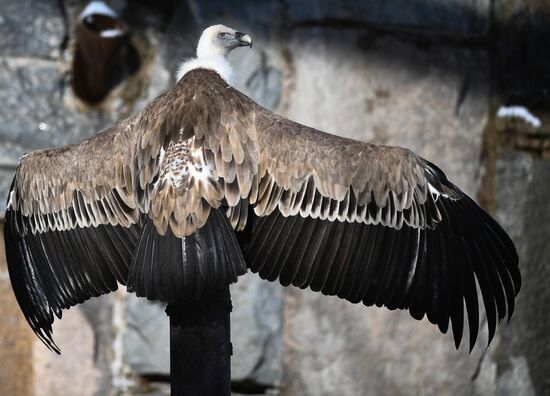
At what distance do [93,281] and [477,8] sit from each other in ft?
8.93

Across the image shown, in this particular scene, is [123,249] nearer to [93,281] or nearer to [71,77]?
[93,281]

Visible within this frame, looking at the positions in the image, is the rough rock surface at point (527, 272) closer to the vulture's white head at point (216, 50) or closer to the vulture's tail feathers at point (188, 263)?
the vulture's white head at point (216, 50)

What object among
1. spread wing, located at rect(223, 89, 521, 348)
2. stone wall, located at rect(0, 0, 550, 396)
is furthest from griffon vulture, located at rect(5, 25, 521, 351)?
stone wall, located at rect(0, 0, 550, 396)

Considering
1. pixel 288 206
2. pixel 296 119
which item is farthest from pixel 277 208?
pixel 296 119

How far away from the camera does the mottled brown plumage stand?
384 cm

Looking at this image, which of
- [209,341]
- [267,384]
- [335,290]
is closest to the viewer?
[209,341]

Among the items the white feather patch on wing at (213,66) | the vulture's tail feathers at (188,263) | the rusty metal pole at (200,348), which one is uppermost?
the white feather patch on wing at (213,66)

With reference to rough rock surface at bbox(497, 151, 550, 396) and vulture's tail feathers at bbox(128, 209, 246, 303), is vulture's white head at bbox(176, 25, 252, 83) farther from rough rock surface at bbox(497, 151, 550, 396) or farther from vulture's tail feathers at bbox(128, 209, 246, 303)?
rough rock surface at bbox(497, 151, 550, 396)

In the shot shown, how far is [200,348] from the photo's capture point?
Result: 3689 mm

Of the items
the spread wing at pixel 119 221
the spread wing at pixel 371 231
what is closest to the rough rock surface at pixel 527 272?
the spread wing at pixel 371 231

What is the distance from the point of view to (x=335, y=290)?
3.96 m

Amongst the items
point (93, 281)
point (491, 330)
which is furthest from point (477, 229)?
point (93, 281)

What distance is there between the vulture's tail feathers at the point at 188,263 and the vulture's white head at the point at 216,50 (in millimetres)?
689

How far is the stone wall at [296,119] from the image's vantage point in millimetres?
5707
